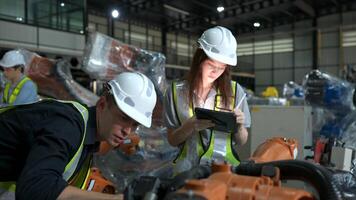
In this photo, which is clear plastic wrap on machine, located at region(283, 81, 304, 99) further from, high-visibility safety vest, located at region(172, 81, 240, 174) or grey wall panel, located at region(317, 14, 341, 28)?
grey wall panel, located at region(317, 14, 341, 28)

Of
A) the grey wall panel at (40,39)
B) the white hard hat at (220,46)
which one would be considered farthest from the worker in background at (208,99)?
the grey wall panel at (40,39)

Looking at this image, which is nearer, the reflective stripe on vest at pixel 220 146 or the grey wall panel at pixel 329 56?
the reflective stripe on vest at pixel 220 146

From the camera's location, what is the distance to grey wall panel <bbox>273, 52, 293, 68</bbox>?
22.6 metres

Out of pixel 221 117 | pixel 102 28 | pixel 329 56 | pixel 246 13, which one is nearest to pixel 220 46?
pixel 221 117

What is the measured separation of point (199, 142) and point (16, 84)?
2930 mm

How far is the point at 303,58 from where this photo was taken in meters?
21.8

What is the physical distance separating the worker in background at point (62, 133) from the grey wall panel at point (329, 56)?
21.0 meters

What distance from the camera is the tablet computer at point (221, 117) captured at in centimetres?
Result: 179

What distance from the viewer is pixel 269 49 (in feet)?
76.1

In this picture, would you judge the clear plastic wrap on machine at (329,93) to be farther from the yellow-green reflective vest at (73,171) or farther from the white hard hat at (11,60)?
the yellow-green reflective vest at (73,171)

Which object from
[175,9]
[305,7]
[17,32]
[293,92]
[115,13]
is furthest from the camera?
[305,7]

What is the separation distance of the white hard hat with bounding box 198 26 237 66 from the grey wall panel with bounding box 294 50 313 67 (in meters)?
20.7

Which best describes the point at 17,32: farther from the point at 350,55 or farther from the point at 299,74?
the point at 350,55

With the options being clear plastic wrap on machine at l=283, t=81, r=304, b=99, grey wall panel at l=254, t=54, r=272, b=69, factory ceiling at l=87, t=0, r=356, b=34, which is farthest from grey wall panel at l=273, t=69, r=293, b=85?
clear plastic wrap on machine at l=283, t=81, r=304, b=99
